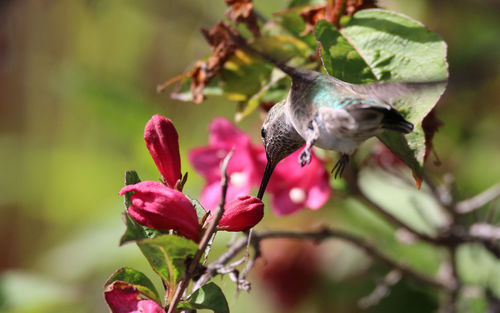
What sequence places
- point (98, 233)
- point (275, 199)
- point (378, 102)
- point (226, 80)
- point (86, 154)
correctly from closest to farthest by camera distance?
point (378, 102) → point (226, 80) → point (275, 199) → point (98, 233) → point (86, 154)

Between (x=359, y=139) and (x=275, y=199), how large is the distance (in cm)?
53

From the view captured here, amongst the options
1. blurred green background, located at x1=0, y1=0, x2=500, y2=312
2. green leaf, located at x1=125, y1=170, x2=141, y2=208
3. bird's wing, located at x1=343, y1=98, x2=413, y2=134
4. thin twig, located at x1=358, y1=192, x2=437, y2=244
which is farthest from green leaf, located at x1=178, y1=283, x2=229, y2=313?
blurred green background, located at x1=0, y1=0, x2=500, y2=312

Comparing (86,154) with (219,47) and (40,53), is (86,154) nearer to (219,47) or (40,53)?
(40,53)

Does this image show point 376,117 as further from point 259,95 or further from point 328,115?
point 259,95

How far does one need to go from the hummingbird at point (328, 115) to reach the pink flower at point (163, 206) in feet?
0.39

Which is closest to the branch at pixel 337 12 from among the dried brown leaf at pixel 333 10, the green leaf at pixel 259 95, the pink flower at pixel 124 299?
the dried brown leaf at pixel 333 10

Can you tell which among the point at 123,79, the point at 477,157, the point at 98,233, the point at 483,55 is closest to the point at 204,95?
the point at 98,233

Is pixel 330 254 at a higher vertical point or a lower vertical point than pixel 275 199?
lower

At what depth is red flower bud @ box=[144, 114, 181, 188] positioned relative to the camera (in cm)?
79

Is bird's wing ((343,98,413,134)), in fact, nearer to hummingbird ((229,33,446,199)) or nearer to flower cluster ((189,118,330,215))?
hummingbird ((229,33,446,199))

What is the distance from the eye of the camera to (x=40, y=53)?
287 cm

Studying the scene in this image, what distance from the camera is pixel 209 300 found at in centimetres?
70

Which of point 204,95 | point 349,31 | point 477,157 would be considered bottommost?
point 477,157

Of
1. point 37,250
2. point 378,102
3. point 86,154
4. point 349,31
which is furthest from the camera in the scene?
point 37,250
